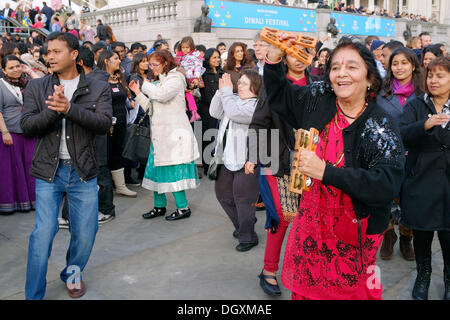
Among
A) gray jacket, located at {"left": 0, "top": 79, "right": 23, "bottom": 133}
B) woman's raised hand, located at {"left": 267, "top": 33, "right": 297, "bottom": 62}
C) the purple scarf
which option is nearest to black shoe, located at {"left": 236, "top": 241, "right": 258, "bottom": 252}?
the purple scarf

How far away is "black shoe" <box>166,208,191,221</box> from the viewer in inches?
209

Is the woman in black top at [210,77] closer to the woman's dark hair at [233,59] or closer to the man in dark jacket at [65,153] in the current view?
the woman's dark hair at [233,59]

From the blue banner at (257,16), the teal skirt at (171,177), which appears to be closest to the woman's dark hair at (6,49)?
the teal skirt at (171,177)

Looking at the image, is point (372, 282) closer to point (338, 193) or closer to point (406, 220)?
point (338, 193)

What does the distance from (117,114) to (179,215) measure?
1.74 meters

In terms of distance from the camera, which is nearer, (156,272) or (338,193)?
(338,193)

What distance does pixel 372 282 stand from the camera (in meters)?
2.43

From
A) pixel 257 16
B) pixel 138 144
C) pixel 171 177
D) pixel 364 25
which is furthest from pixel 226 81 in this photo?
pixel 364 25

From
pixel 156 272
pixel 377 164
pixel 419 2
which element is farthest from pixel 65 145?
pixel 419 2

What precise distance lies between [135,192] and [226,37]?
42.6 feet

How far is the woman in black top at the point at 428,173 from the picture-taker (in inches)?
131

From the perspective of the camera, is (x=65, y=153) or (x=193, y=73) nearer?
(x=65, y=153)

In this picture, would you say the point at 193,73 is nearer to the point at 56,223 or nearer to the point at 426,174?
the point at 56,223

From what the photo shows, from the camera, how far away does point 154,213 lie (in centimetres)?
545
